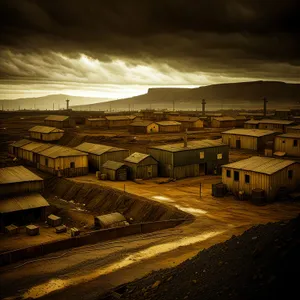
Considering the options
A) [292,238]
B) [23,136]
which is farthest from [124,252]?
[23,136]

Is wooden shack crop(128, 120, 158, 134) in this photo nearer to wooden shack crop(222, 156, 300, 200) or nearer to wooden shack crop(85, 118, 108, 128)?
wooden shack crop(85, 118, 108, 128)

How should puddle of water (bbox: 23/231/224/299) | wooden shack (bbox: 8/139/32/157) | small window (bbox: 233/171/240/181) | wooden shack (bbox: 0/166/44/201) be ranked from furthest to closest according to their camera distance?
wooden shack (bbox: 8/139/32/157) → small window (bbox: 233/171/240/181) → wooden shack (bbox: 0/166/44/201) → puddle of water (bbox: 23/231/224/299)

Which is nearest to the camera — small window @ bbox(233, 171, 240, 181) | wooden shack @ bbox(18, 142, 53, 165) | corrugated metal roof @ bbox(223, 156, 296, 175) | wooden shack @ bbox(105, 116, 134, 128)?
corrugated metal roof @ bbox(223, 156, 296, 175)

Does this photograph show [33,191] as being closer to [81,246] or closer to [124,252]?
[81,246]

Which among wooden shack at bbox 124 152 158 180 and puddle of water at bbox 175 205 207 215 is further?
wooden shack at bbox 124 152 158 180

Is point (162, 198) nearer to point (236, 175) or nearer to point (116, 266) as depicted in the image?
point (236, 175)

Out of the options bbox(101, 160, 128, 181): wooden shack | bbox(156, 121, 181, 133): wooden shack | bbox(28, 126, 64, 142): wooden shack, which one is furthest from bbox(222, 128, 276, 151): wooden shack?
bbox(28, 126, 64, 142): wooden shack

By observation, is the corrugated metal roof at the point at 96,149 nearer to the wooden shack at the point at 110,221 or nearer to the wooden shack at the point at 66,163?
the wooden shack at the point at 66,163
